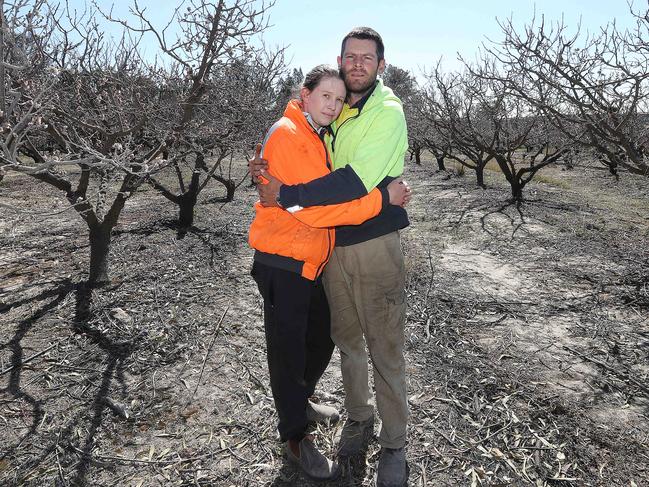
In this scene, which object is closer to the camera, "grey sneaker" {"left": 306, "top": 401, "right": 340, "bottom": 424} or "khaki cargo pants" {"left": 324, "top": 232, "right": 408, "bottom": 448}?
"khaki cargo pants" {"left": 324, "top": 232, "right": 408, "bottom": 448}

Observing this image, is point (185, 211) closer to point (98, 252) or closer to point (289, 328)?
point (98, 252)

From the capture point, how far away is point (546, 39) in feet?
20.0

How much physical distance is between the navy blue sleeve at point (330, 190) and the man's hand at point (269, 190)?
86 mm

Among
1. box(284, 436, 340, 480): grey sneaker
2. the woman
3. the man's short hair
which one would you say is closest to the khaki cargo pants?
the woman

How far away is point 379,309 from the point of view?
8.13 feet

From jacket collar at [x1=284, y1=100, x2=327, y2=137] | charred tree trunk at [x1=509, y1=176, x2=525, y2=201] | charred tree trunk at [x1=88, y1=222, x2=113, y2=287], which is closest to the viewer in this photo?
jacket collar at [x1=284, y1=100, x2=327, y2=137]

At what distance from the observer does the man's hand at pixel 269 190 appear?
2.19 meters

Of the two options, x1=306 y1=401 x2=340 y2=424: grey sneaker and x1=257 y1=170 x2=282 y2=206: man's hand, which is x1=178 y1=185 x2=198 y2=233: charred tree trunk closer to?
x1=306 y1=401 x2=340 y2=424: grey sneaker

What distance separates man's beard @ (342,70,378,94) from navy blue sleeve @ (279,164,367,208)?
46 cm

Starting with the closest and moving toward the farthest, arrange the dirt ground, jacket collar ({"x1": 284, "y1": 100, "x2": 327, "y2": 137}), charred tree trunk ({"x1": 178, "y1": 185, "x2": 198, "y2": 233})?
jacket collar ({"x1": 284, "y1": 100, "x2": 327, "y2": 137}) < the dirt ground < charred tree trunk ({"x1": 178, "y1": 185, "x2": 198, "y2": 233})

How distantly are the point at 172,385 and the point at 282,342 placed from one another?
5.23 feet

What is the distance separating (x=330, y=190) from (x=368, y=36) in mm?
829

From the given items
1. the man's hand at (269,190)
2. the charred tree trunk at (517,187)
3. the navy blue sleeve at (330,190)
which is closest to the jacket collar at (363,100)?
the navy blue sleeve at (330,190)

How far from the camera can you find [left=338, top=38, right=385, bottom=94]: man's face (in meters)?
2.27
